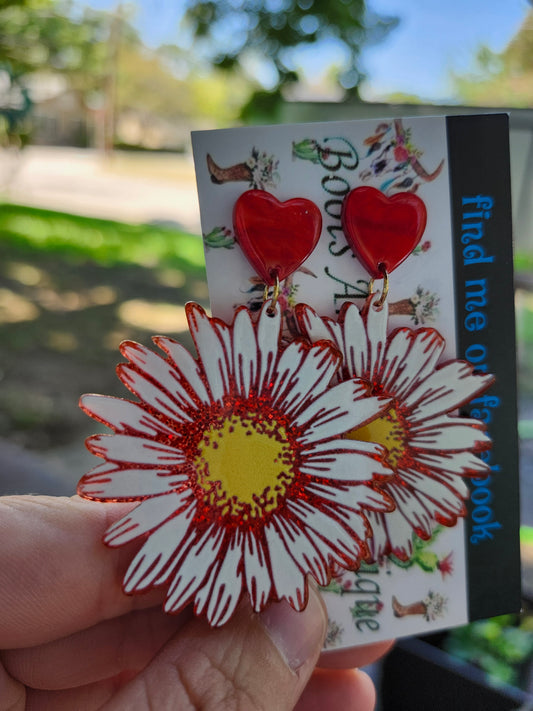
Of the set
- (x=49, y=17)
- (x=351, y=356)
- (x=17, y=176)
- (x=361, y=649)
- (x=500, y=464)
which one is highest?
(x=49, y=17)

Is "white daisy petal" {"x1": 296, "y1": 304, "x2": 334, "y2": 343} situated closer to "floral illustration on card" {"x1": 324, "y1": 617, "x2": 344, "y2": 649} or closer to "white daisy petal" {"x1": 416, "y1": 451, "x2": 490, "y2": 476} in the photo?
"white daisy petal" {"x1": 416, "y1": 451, "x2": 490, "y2": 476}

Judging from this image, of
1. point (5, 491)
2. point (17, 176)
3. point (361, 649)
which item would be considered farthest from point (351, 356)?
point (17, 176)

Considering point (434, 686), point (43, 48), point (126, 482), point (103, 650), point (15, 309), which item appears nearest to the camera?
point (126, 482)

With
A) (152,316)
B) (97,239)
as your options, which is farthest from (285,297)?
(97,239)

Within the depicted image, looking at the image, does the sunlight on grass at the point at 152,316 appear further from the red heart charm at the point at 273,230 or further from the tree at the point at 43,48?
the red heart charm at the point at 273,230

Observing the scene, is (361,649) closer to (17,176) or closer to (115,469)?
(115,469)

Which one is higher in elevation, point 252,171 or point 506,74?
point 506,74

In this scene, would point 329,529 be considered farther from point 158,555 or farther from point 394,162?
point 394,162
